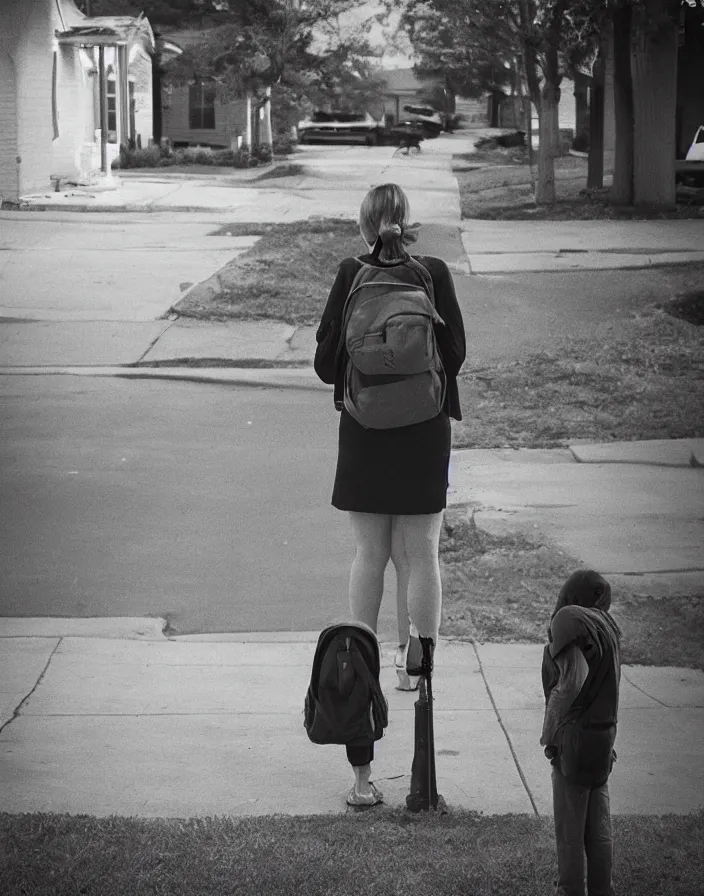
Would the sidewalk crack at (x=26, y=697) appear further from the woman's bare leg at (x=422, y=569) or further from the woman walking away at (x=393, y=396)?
the woman's bare leg at (x=422, y=569)

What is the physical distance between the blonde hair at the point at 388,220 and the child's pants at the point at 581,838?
7.25 feet

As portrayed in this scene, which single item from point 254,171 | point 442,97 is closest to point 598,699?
point 254,171

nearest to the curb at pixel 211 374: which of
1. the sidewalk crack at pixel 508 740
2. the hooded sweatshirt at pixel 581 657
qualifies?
the sidewalk crack at pixel 508 740

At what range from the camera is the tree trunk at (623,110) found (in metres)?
24.8

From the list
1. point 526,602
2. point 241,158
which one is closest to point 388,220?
point 526,602

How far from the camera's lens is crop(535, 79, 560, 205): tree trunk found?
25.8m

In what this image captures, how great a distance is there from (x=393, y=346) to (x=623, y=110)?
22.3m

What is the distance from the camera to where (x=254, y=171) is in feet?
125

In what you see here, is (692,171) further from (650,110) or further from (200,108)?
(200,108)

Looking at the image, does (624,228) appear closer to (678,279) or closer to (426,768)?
(678,279)

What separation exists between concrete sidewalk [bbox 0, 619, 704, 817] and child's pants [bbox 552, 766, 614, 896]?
2.69ft

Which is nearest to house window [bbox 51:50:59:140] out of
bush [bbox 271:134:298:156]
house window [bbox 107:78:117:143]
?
house window [bbox 107:78:117:143]

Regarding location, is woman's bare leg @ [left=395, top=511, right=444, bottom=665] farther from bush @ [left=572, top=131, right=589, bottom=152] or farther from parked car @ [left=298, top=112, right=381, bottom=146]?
parked car @ [left=298, top=112, right=381, bottom=146]

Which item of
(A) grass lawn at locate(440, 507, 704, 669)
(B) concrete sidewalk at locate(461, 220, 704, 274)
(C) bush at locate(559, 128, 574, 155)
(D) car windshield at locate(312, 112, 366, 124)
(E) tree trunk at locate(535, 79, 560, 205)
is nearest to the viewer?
(A) grass lawn at locate(440, 507, 704, 669)
